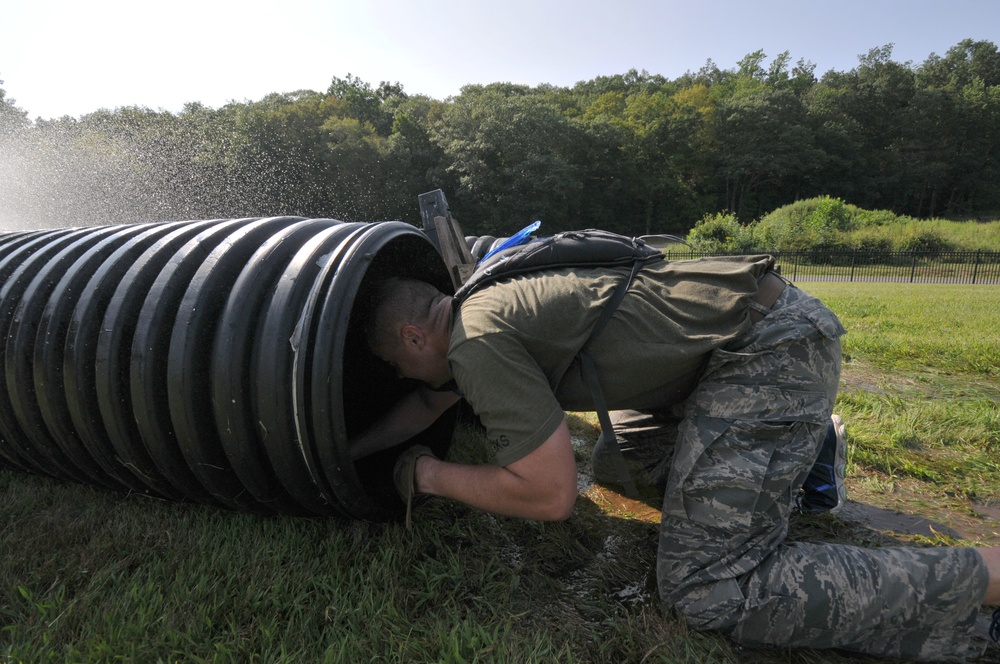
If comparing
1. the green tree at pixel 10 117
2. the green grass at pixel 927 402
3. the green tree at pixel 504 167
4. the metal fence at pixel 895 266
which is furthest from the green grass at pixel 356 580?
the green tree at pixel 504 167

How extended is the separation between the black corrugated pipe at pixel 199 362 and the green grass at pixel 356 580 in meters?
0.17

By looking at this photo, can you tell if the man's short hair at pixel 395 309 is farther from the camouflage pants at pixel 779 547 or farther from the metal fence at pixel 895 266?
the metal fence at pixel 895 266

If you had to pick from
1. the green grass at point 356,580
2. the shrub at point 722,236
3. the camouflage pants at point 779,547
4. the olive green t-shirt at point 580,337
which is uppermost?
the olive green t-shirt at point 580,337

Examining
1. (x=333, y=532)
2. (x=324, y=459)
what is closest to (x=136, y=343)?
(x=324, y=459)

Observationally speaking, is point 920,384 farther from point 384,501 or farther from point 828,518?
point 384,501

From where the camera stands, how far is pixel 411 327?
7.52 feet

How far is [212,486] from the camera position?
2326mm

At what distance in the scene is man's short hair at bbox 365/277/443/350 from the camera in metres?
2.31

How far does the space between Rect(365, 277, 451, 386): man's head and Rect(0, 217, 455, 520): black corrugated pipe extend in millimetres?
163

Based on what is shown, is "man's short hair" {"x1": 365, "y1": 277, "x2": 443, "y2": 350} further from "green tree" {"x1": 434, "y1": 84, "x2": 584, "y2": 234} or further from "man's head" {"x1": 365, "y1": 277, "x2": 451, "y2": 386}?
"green tree" {"x1": 434, "y1": 84, "x2": 584, "y2": 234}

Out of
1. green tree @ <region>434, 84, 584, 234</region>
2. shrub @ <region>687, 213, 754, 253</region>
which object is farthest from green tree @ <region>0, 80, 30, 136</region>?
shrub @ <region>687, 213, 754, 253</region>

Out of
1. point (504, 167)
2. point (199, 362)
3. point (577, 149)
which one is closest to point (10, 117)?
point (504, 167)

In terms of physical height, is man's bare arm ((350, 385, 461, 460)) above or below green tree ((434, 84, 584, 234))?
below

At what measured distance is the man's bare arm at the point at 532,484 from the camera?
2014mm
